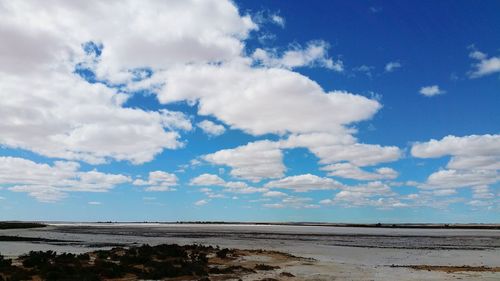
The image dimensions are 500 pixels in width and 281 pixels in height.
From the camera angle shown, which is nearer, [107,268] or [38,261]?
[107,268]

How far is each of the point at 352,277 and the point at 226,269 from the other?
7.76m

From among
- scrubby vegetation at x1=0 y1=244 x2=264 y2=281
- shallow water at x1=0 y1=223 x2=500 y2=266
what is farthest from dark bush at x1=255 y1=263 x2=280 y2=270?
shallow water at x1=0 y1=223 x2=500 y2=266

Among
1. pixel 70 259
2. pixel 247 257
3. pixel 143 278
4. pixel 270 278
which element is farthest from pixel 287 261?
pixel 70 259

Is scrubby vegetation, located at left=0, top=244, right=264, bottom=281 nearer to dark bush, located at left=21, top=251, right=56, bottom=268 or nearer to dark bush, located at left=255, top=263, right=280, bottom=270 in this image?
dark bush, located at left=21, top=251, right=56, bottom=268

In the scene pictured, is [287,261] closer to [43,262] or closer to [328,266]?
[328,266]

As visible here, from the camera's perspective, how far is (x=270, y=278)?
85.8 feet

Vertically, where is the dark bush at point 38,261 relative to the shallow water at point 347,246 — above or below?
below

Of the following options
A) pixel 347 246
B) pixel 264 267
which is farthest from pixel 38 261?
pixel 347 246

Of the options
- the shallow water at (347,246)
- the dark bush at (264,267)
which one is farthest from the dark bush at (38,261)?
the dark bush at (264,267)

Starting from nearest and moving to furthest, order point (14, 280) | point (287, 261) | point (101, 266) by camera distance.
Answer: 1. point (14, 280)
2. point (101, 266)
3. point (287, 261)

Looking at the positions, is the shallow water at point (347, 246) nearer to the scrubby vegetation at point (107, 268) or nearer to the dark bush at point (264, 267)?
the dark bush at point (264, 267)

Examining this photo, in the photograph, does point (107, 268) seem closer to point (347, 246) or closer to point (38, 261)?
point (38, 261)

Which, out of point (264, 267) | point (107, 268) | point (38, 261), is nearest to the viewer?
point (107, 268)

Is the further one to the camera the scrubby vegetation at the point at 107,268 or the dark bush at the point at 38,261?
the dark bush at the point at 38,261
